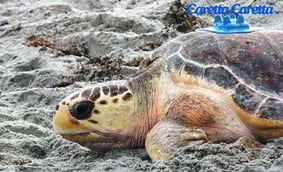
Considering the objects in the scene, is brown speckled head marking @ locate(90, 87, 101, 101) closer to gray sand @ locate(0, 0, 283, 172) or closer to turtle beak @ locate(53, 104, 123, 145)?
turtle beak @ locate(53, 104, 123, 145)

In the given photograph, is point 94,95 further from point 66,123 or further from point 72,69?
point 72,69

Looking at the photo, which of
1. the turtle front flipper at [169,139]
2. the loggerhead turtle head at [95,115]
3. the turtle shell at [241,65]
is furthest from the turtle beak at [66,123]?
the turtle shell at [241,65]

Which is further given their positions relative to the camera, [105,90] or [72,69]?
[72,69]

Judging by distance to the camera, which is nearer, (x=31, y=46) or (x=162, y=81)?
(x=162, y=81)

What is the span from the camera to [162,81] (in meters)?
2.67

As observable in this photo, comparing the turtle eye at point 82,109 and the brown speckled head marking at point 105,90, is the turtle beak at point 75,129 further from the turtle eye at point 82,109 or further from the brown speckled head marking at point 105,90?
the brown speckled head marking at point 105,90

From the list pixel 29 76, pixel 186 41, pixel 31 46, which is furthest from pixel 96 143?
pixel 31 46

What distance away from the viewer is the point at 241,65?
2537 mm

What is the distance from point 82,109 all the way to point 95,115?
0.21 ft

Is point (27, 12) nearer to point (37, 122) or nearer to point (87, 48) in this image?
point (87, 48)

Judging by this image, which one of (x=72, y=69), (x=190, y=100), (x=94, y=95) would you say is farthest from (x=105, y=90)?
(x=72, y=69)

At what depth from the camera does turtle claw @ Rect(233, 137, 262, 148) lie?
2348mm

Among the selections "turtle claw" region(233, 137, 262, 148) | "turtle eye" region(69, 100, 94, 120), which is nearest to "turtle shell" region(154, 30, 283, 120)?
"turtle claw" region(233, 137, 262, 148)

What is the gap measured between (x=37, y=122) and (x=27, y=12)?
285 centimetres
